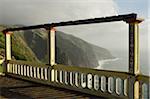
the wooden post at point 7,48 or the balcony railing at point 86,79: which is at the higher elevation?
the wooden post at point 7,48

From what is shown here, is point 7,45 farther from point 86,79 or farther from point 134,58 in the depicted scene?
point 134,58

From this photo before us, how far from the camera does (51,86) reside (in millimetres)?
10398

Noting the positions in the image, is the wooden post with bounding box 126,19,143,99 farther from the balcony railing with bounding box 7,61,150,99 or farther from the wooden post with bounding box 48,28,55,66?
the wooden post with bounding box 48,28,55,66

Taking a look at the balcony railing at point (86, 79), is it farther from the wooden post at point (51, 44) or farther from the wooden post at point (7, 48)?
the wooden post at point (7, 48)

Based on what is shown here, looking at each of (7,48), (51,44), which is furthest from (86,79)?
(7,48)

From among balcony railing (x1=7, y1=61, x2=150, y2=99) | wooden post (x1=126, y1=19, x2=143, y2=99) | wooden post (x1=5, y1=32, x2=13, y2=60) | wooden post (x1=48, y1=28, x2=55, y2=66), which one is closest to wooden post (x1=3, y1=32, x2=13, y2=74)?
wooden post (x1=5, y1=32, x2=13, y2=60)

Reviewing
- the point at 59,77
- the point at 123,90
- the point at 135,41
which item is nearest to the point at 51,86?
the point at 59,77

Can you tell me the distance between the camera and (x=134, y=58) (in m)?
7.77

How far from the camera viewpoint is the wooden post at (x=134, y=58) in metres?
7.68

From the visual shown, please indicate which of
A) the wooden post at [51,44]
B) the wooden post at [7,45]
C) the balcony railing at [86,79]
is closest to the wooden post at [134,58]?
the balcony railing at [86,79]

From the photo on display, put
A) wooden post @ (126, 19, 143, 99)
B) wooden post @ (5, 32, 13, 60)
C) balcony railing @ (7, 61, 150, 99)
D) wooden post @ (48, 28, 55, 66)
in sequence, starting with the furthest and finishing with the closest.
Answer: wooden post @ (5, 32, 13, 60) < wooden post @ (48, 28, 55, 66) < balcony railing @ (7, 61, 150, 99) < wooden post @ (126, 19, 143, 99)

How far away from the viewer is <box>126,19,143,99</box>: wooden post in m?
7.68

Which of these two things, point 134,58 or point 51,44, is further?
point 51,44

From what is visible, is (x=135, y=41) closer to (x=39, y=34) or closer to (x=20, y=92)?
(x=20, y=92)
